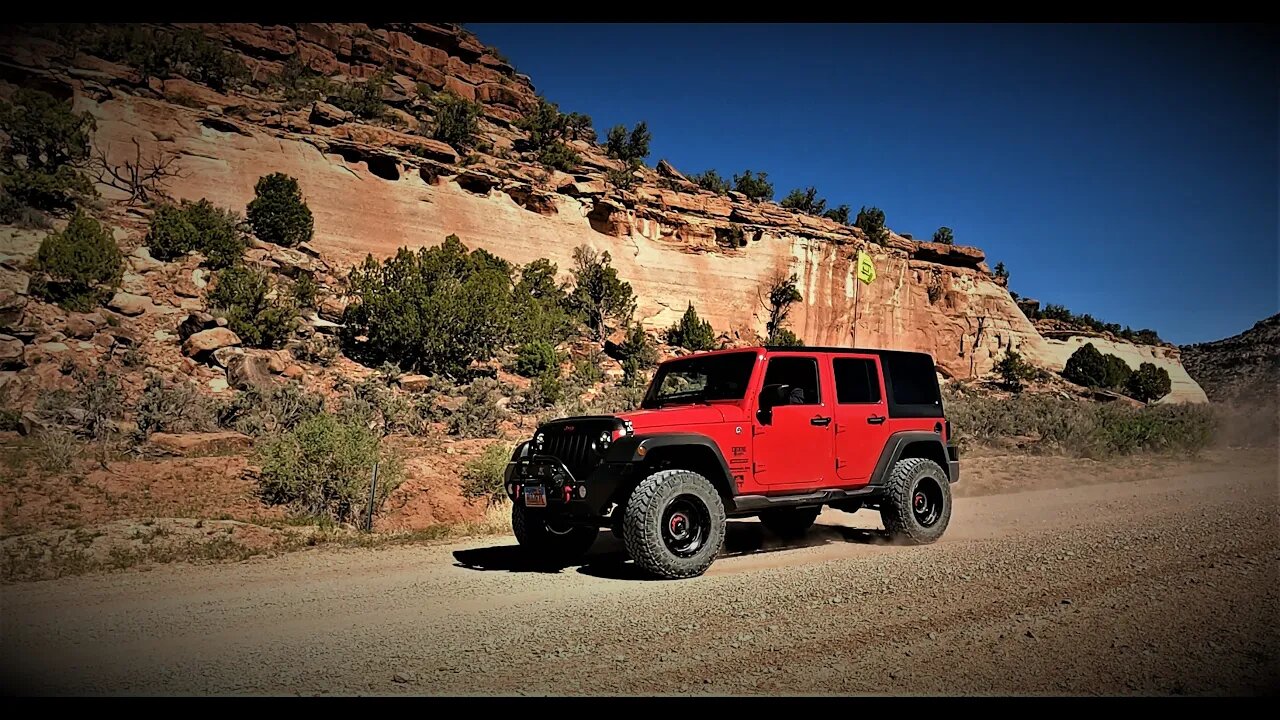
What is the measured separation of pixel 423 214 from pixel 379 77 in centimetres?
1815

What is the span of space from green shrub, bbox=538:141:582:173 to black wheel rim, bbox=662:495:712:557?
48633mm

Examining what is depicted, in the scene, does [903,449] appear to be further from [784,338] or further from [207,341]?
[784,338]

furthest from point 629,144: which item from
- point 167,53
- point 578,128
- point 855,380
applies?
point 855,380

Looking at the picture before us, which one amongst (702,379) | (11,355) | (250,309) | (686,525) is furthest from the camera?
(250,309)

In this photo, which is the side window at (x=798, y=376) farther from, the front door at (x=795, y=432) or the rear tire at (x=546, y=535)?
→ the rear tire at (x=546, y=535)

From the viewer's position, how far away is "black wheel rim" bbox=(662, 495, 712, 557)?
7.31 meters

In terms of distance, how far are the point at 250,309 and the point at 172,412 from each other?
11940 mm

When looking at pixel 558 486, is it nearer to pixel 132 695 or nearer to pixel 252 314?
pixel 132 695

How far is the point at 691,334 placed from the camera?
48.7 metres

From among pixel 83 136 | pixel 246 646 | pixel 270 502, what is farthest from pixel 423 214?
pixel 246 646

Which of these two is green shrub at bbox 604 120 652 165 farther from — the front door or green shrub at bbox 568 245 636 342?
the front door

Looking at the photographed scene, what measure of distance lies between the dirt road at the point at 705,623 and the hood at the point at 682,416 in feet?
4.93

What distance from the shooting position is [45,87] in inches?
1435

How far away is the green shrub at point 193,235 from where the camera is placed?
106 feet
